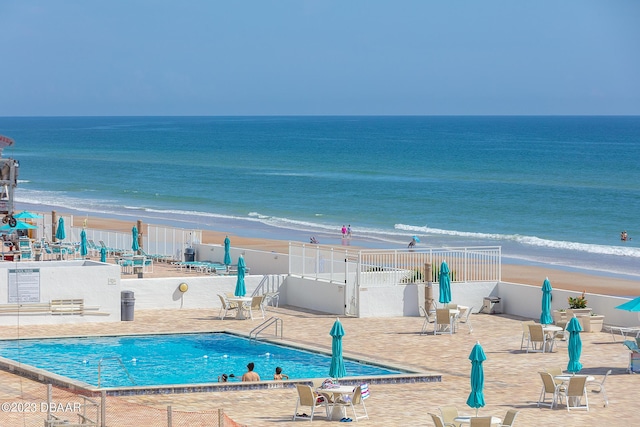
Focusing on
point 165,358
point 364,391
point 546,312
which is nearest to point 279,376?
point 364,391

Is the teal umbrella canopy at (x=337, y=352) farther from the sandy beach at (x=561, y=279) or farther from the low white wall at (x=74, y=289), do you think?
the sandy beach at (x=561, y=279)

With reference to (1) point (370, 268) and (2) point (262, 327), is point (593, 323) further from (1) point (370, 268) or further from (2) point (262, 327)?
(2) point (262, 327)

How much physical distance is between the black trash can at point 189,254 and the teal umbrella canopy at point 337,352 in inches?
540

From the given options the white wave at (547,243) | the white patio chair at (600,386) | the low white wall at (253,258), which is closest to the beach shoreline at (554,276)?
the white wave at (547,243)

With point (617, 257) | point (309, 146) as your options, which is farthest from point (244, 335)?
point (309, 146)

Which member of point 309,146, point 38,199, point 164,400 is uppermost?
point 309,146

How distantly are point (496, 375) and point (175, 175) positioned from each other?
73.7 m

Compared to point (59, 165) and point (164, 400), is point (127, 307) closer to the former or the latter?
point (164, 400)

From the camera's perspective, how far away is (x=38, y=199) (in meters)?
66.6

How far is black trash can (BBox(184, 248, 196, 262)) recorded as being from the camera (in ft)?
103

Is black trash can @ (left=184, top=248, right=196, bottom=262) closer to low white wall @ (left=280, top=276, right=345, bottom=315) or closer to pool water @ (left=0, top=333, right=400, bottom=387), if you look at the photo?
low white wall @ (left=280, top=276, right=345, bottom=315)

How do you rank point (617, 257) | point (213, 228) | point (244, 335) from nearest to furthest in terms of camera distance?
1. point (244, 335)
2. point (617, 257)
3. point (213, 228)

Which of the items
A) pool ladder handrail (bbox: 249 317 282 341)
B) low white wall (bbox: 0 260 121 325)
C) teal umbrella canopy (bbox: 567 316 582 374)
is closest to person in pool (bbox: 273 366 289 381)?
pool ladder handrail (bbox: 249 317 282 341)

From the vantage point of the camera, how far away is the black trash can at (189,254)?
31377 millimetres
